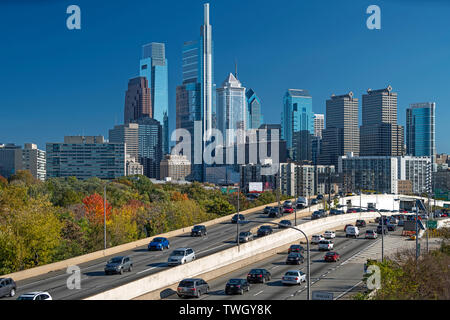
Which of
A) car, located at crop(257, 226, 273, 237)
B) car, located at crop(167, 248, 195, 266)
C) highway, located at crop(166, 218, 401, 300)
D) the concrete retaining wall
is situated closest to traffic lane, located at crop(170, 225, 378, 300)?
highway, located at crop(166, 218, 401, 300)

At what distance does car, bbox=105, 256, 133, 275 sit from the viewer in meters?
39.2

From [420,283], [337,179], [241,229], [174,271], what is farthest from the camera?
[337,179]

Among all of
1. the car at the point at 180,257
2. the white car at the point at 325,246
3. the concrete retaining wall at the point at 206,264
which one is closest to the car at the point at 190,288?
the concrete retaining wall at the point at 206,264

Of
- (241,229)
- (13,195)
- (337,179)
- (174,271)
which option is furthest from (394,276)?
(337,179)

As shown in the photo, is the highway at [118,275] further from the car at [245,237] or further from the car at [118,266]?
the car at [245,237]

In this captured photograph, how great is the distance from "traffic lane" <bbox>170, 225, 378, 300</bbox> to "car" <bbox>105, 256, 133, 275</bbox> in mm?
6376

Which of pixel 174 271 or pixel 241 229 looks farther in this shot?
pixel 241 229

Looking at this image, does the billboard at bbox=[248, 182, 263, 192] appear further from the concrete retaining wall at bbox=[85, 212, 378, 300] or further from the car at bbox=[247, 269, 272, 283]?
the car at bbox=[247, 269, 272, 283]

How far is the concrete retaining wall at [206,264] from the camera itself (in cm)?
2953

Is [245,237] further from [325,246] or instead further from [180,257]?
[180,257]

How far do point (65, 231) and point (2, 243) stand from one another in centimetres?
1128

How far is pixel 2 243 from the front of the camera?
157 feet
